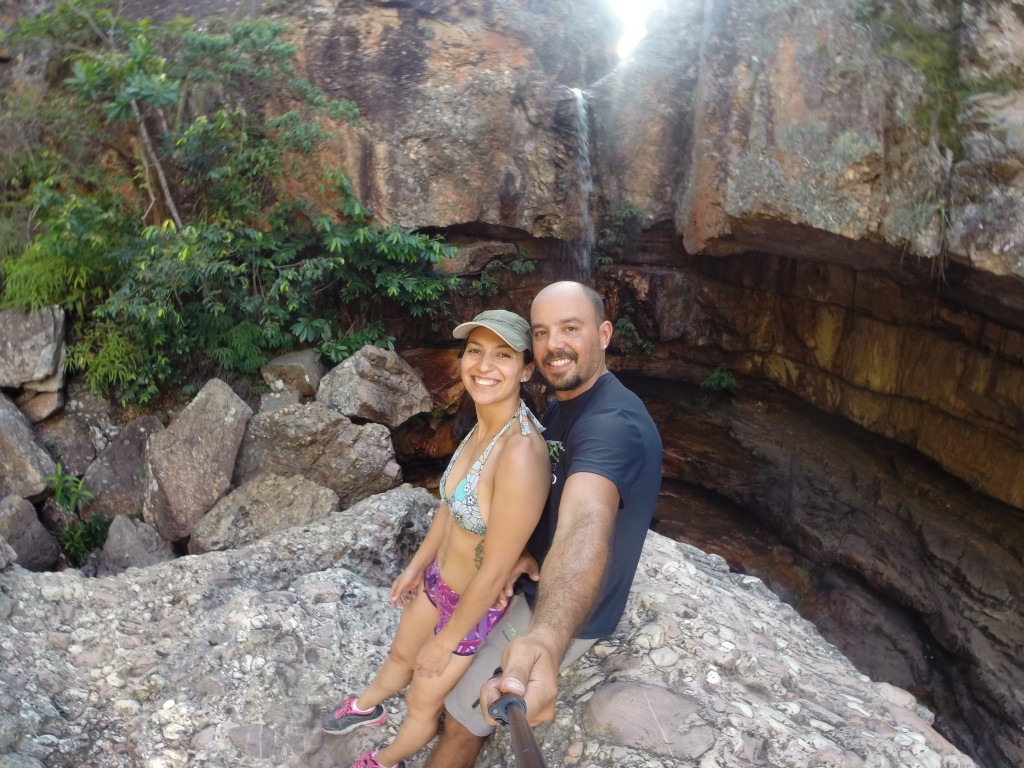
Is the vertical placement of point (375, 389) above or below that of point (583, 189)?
below

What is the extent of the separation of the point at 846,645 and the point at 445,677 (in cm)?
585

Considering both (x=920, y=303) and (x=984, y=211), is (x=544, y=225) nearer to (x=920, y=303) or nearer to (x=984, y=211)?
(x=920, y=303)

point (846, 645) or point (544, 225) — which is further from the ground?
point (544, 225)

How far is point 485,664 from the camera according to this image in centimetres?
196

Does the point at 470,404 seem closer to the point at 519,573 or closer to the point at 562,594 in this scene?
the point at 519,573

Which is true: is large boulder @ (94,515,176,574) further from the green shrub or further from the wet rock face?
the green shrub

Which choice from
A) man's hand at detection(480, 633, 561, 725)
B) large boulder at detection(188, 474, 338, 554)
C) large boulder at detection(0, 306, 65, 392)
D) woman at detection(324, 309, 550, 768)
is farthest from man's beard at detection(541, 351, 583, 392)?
large boulder at detection(0, 306, 65, 392)

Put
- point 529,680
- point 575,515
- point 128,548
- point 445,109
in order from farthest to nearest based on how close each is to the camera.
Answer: point 445,109 < point 128,548 < point 575,515 < point 529,680

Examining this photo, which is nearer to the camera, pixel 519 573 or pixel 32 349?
pixel 519 573

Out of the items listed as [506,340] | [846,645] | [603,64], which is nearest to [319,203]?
[603,64]

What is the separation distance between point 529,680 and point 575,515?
45 centimetres

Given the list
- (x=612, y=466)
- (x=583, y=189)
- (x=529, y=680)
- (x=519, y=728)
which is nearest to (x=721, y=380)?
(x=583, y=189)

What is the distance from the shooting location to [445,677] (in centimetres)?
194

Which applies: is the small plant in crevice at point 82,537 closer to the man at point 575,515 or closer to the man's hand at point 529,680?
the man at point 575,515
